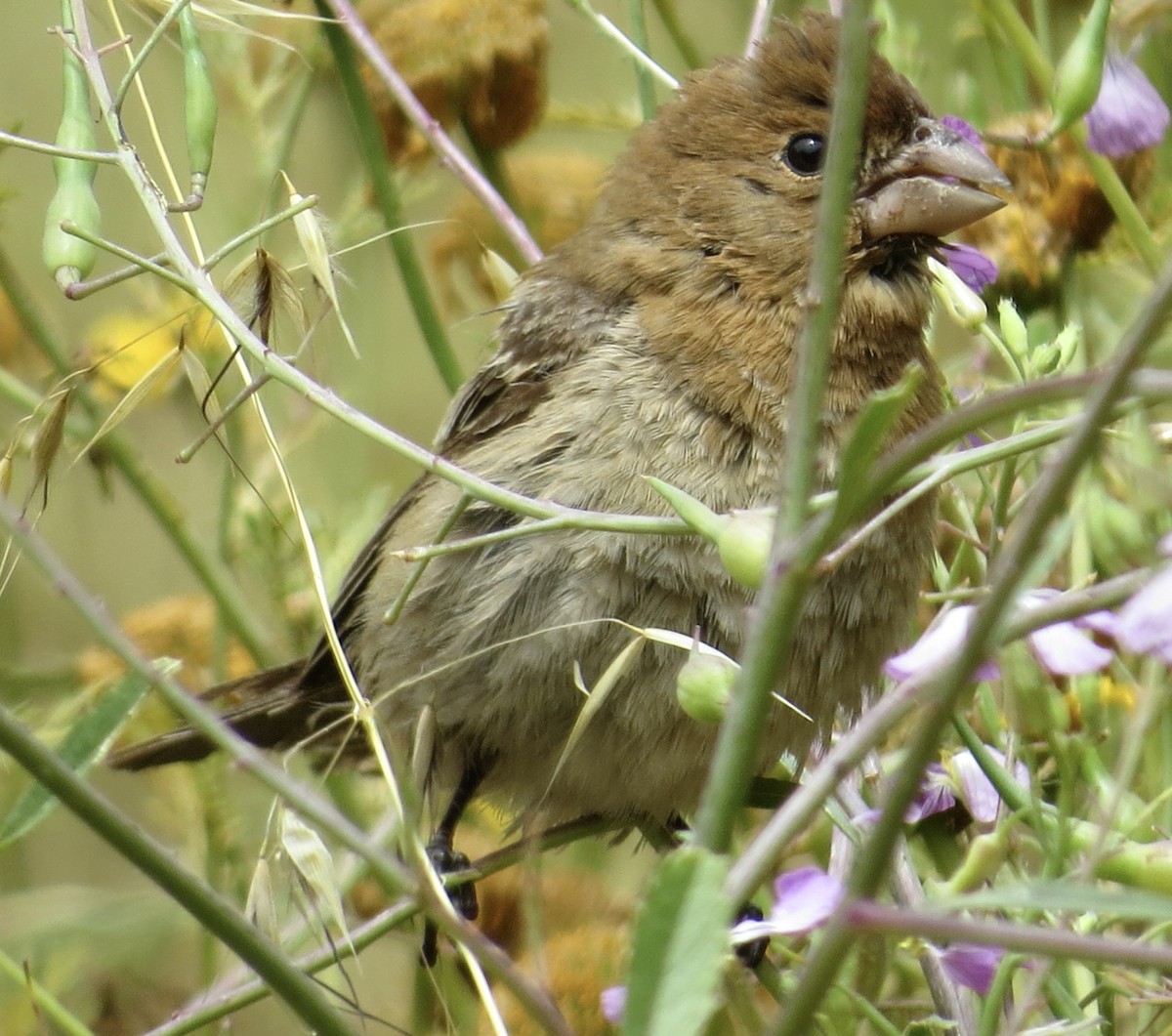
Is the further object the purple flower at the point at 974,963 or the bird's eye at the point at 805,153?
the bird's eye at the point at 805,153

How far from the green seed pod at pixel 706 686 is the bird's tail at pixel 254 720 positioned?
1647mm

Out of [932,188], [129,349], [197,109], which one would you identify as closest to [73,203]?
[197,109]

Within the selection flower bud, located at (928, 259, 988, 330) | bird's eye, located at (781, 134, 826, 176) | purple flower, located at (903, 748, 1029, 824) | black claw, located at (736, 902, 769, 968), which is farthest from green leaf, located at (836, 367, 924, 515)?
bird's eye, located at (781, 134, 826, 176)

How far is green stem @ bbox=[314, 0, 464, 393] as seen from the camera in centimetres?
248

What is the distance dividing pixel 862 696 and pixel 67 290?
64.5 inches

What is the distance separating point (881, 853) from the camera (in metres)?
0.87

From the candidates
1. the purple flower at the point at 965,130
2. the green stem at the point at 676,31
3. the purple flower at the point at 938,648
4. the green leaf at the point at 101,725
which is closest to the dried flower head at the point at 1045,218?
the purple flower at the point at 965,130

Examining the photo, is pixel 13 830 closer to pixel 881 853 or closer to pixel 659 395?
pixel 881 853

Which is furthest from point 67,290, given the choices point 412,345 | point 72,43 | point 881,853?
point 412,345

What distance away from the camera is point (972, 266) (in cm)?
253

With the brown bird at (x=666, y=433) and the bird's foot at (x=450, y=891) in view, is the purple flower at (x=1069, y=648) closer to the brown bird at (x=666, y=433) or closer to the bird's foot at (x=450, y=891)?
the brown bird at (x=666, y=433)

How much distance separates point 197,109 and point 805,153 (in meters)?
1.47

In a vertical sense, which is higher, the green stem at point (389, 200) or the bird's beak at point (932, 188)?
the green stem at point (389, 200)

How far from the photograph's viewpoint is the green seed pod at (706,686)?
48.2 inches
